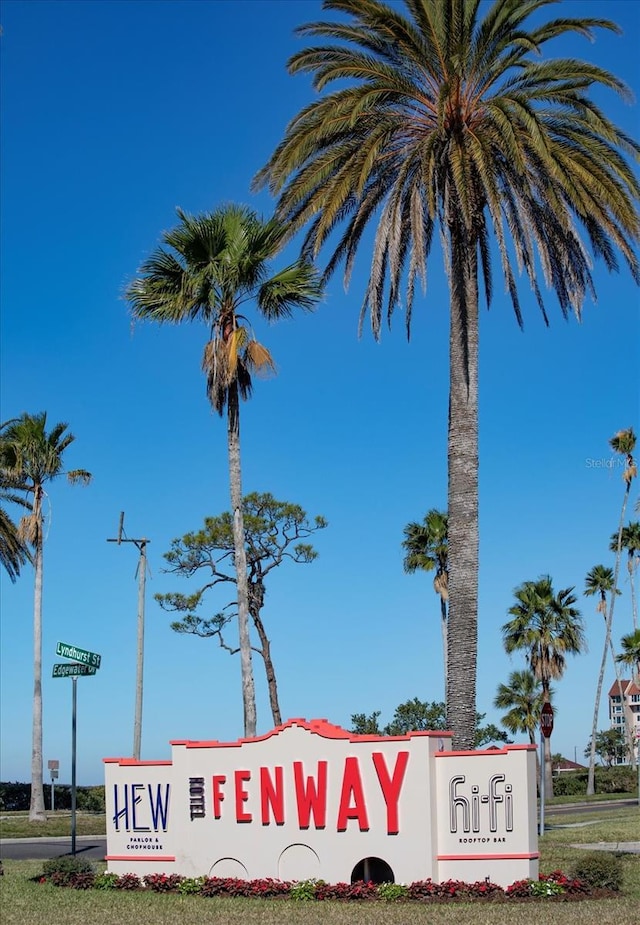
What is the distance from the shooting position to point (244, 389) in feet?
97.6

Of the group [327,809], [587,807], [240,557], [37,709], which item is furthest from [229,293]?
[587,807]

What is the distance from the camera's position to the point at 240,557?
29.3m

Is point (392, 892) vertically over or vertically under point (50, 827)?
over

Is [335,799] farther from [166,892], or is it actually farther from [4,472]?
[4,472]

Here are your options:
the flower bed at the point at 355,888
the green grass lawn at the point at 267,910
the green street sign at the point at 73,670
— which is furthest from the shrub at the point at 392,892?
the green street sign at the point at 73,670

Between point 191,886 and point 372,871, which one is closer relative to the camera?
point 372,871

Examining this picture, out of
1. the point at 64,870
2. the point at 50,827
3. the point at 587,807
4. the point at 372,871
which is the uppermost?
the point at 372,871

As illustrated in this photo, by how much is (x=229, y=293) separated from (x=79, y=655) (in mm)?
10149

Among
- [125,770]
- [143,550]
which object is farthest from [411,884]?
[143,550]

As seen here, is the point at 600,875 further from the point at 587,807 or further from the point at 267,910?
the point at 587,807

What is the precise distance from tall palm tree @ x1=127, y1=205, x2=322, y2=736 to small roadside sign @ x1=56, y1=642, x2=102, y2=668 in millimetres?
5443

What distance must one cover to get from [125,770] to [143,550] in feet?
64.5

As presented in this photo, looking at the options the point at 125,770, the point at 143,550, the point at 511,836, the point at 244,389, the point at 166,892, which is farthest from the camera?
the point at 143,550

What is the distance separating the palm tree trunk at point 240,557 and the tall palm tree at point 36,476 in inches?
721
